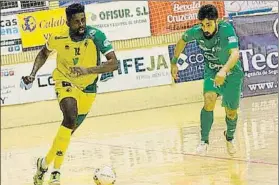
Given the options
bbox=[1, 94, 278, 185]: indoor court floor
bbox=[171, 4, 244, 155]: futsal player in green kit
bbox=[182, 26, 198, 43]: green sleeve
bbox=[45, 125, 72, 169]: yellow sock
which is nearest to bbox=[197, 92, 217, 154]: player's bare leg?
bbox=[171, 4, 244, 155]: futsal player in green kit

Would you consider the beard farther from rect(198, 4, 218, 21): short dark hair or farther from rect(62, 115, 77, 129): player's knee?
rect(198, 4, 218, 21): short dark hair

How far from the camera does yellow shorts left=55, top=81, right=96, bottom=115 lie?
19.5 ft

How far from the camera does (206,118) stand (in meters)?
7.34

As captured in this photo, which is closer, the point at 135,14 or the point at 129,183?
the point at 129,183

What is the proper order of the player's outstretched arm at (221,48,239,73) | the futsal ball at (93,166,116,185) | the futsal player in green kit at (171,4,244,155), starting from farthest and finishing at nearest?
1. the futsal player in green kit at (171,4,244,155)
2. the player's outstretched arm at (221,48,239,73)
3. the futsal ball at (93,166,116,185)

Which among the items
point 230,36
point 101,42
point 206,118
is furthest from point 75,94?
point 206,118

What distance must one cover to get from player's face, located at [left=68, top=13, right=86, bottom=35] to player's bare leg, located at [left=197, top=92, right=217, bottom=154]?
Result: 1.71 meters

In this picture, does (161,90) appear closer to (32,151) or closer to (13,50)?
(13,50)

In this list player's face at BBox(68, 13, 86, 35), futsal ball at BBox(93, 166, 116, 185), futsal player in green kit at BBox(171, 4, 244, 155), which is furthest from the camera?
futsal player in green kit at BBox(171, 4, 244, 155)

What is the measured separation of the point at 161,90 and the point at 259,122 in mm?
3378

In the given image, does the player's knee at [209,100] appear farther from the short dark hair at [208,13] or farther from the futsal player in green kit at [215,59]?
the short dark hair at [208,13]

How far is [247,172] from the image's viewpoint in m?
6.12

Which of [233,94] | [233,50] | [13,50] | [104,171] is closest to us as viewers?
[104,171]

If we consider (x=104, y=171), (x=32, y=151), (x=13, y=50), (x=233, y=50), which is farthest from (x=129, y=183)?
(x=13, y=50)
